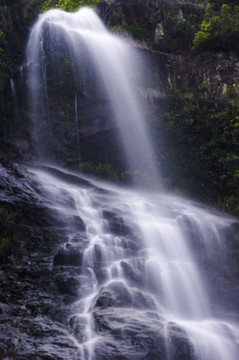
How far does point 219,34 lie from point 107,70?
6836 mm

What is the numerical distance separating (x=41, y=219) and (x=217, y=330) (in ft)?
16.9

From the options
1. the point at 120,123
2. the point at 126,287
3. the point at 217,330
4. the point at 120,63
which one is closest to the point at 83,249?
the point at 126,287

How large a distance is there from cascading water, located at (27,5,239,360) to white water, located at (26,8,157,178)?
3335mm

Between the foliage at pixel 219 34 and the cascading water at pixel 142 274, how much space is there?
9782mm

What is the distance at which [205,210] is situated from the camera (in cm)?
1073

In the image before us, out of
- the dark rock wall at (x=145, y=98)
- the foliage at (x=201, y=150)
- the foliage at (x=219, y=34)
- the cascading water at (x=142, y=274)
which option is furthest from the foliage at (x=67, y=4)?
the cascading water at (x=142, y=274)

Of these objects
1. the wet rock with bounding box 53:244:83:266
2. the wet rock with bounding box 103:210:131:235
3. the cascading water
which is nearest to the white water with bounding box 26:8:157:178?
the cascading water

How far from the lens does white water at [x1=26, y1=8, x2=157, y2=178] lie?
14.4 metres

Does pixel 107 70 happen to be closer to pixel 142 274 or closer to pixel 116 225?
pixel 116 225

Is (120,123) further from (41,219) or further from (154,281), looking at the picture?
(154,281)

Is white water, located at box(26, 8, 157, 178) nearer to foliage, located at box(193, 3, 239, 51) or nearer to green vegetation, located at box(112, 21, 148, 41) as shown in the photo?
green vegetation, located at box(112, 21, 148, 41)

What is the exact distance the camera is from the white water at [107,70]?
1436 cm

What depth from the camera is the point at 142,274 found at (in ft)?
21.7

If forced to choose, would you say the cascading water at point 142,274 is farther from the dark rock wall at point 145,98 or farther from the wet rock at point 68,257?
the dark rock wall at point 145,98
